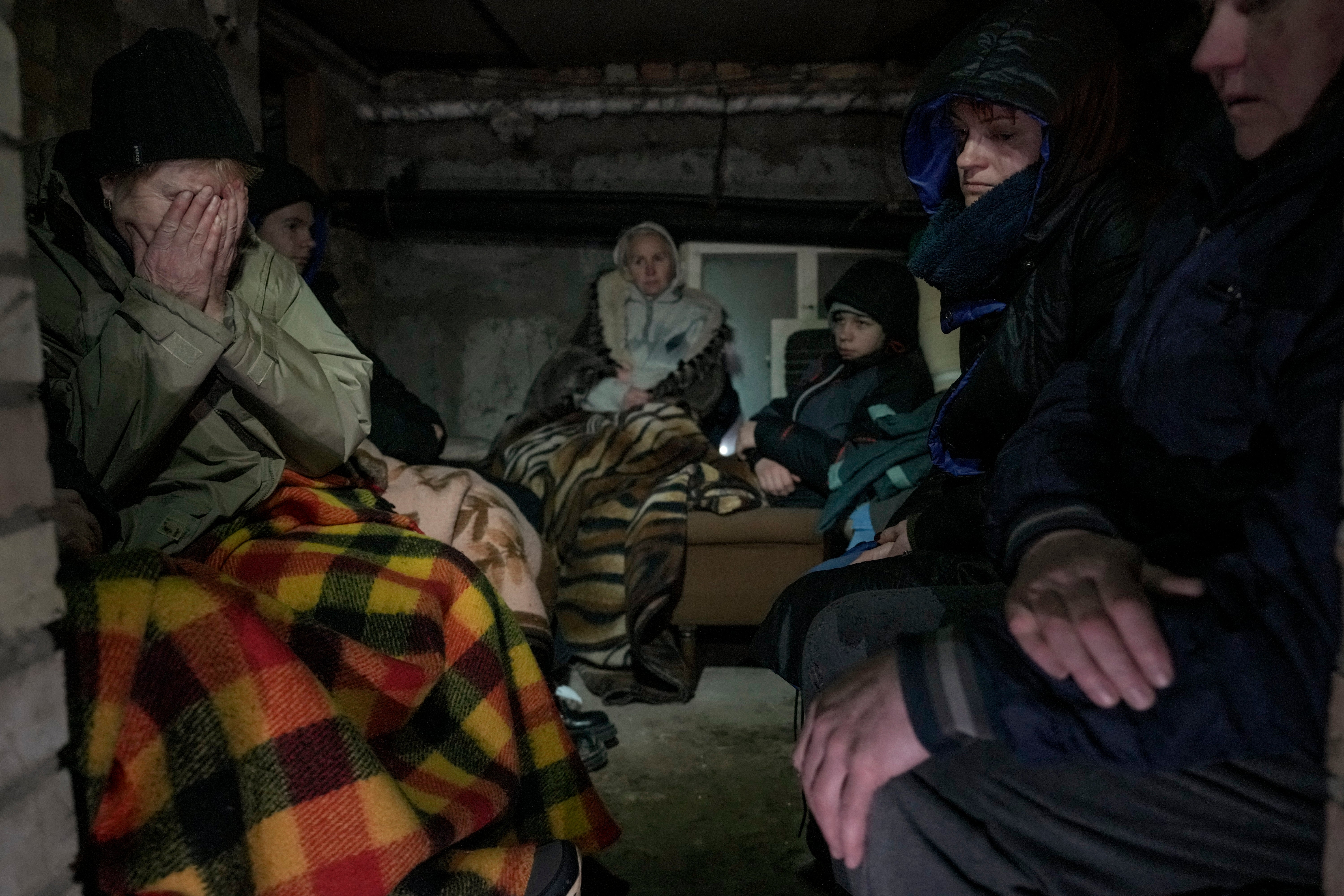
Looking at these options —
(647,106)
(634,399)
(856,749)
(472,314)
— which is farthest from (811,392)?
(856,749)

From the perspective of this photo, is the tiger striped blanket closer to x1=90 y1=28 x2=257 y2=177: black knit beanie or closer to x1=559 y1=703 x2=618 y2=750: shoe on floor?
x1=559 y1=703 x2=618 y2=750: shoe on floor

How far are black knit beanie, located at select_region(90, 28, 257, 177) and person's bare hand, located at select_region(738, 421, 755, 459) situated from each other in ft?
6.83

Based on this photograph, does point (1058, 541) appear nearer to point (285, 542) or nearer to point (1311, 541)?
point (1311, 541)

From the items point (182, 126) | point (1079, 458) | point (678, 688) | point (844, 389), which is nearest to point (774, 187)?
point (844, 389)

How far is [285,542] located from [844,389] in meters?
2.08

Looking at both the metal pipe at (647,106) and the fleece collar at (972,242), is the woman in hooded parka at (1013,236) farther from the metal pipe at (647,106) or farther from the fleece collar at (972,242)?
the metal pipe at (647,106)

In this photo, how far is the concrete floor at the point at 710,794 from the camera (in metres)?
1.72

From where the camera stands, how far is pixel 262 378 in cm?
147

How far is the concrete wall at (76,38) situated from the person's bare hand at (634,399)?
1617 mm

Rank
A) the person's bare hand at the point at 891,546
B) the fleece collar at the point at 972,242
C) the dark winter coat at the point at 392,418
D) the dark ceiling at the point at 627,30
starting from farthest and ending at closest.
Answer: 1. the dark ceiling at the point at 627,30
2. the dark winter coat at the point at 392,418
3. the person's bare hand at the point at 891,546
4. the fleece collar at the point at 972,242

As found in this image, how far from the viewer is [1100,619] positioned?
0.73 metres

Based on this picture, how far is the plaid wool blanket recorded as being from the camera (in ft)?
3.01

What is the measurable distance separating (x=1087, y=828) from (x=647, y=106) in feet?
13.6

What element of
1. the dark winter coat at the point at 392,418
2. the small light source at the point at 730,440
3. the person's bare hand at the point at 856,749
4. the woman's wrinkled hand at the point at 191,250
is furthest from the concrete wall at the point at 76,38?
the person's bare hand at the point at 856,749
